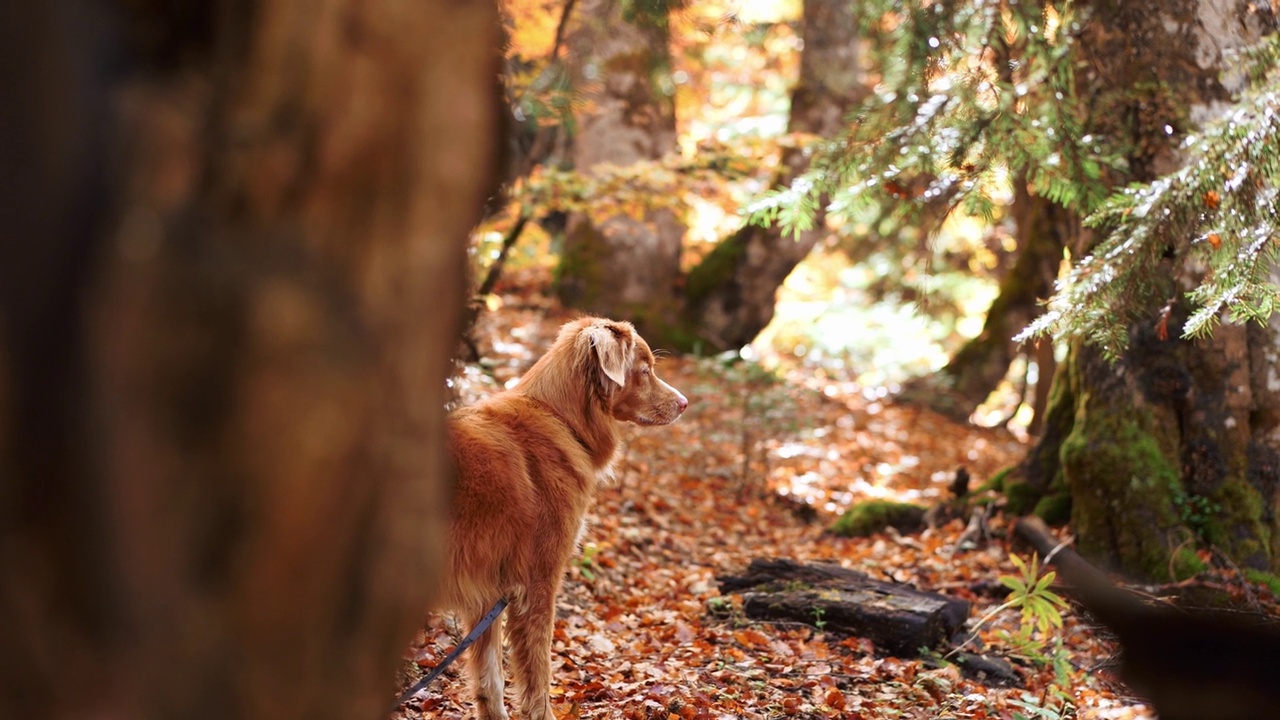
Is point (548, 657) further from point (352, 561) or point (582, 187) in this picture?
point (582, 187)

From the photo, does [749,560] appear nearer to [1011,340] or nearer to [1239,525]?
[1011,340]

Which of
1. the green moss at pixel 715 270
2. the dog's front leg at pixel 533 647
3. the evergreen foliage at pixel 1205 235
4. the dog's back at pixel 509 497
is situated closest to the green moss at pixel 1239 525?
the evergreen foliage at pixel 1205 235

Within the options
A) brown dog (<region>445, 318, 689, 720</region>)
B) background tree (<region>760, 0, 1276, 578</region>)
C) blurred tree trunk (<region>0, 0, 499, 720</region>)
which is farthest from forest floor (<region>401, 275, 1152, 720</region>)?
blurred tree trunk (<region>0, 0, 499, 720</region>)

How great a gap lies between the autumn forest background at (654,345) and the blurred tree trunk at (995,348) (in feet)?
0.20

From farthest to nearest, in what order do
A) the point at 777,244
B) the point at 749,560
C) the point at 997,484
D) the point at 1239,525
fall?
1. the point at 777,244
2. the point at 997,484
3. the point at 749,560
4. the point at 1239,525

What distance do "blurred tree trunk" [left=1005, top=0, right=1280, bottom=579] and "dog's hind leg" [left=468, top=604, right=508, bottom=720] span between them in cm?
481

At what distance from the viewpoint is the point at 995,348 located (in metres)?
14.3

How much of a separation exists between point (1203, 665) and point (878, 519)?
5954mm

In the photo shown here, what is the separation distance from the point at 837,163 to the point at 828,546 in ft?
11.7

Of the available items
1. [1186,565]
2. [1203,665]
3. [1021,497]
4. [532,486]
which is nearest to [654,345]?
[1021,497]

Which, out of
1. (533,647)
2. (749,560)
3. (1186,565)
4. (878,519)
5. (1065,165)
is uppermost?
(1065,165)

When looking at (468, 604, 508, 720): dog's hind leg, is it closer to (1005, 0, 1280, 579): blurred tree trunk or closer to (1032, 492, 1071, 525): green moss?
(1005, 0, 1280, 579): blurred tree trunk

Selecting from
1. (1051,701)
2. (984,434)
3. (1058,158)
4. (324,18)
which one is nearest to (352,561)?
(324,18)

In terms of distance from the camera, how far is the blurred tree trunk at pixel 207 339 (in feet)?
5.43
